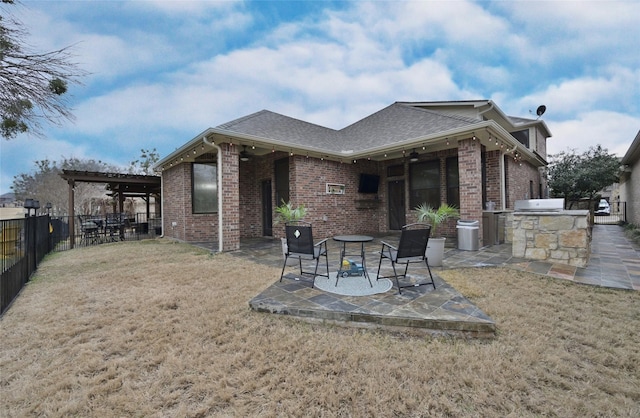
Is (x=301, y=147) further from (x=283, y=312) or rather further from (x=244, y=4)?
(x=283, y=312)

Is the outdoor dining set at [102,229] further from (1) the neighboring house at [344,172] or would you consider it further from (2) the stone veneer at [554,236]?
(2) the stone veneer at [554,236]

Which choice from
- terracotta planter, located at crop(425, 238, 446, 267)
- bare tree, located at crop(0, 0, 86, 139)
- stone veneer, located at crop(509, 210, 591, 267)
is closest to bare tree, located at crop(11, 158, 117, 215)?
bare tree, located at crop(0, 0, 86, 139)

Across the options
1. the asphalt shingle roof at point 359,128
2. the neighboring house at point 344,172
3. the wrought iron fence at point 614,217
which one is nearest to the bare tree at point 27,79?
the neighboring house at point 344,172

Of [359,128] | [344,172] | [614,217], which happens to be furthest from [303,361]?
[614,217]

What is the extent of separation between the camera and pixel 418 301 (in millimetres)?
3070

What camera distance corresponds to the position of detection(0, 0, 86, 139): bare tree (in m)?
3.70

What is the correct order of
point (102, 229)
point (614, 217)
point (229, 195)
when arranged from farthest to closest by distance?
point (614, 217) < point (102, 229) < point (229, 195)

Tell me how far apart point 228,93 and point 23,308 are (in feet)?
41.8

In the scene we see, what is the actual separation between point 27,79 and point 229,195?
3.80 m

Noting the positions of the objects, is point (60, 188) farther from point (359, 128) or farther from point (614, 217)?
point (614, 217)

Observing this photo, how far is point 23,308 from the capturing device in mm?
3449

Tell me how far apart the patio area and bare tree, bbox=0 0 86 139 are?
4497 millimetres

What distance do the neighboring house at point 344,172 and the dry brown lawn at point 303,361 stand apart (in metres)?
3.65

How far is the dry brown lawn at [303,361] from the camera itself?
166 cm
